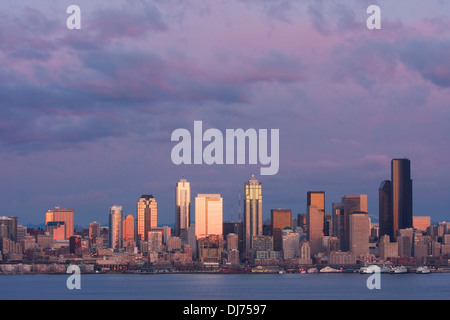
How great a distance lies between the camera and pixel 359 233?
568ft

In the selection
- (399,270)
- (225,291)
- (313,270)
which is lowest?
(313,270)

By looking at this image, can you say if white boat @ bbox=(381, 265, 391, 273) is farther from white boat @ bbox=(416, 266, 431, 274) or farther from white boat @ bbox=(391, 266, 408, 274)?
white boat @ bbox=(416, 266, 431, 274)

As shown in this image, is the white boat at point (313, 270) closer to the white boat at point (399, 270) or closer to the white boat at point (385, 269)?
the white boat at point (385, 269)

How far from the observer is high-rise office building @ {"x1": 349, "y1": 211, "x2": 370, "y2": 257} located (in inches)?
6566

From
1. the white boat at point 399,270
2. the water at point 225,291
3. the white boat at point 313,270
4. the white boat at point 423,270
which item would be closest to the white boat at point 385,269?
the white boat at point 399,270

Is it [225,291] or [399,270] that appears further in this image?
[399,270]

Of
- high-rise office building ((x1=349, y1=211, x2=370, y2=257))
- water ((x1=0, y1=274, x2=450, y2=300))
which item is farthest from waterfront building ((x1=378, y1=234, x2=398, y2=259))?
water ((x1=0, y1=274, x2=450, y2=300))

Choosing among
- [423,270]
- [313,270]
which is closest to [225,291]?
Answer: [313,270]

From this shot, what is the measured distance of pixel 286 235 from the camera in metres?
169

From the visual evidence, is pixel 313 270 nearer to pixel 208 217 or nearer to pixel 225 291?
pixel 208 217

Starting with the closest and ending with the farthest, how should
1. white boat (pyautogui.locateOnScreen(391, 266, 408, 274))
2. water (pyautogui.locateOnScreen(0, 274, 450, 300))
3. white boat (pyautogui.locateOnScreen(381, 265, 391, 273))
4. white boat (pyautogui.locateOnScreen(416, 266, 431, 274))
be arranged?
water (pyautogui.locateOnScreen(0, 274, 450, 300)) → white boat (pyautogui.locateOnScreen(391, 266, 408, 274)) → white boat (pyautogui.locateOnScreen(381, 265, 391, 273)) → white boat (pyautogui.locateOnScreen(416, 266, 431, 274))

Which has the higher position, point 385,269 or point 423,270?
point 385,269

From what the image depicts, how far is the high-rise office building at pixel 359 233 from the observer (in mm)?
166788
